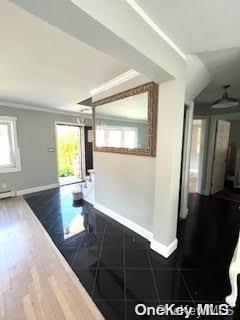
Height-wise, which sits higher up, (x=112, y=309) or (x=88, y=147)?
(x=88, y=147)

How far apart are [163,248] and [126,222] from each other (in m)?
0.79

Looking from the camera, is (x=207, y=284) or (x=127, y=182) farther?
(x=127, y=182)

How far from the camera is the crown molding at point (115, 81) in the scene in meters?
2.28

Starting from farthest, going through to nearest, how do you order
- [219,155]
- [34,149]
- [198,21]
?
[34,149]
[219,155]
[198,21]

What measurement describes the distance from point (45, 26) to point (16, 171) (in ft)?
12.1

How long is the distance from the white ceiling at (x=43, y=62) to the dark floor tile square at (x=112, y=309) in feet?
7.72

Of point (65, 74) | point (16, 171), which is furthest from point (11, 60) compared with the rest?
point (16, 171)

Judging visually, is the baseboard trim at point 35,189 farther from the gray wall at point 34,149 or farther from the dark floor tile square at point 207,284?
the dark floor tile square at point 207,284

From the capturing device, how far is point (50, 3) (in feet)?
2.55

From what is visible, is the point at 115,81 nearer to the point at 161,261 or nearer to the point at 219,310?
the point at 161,261

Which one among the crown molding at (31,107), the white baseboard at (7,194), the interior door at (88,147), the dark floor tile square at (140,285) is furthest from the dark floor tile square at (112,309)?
the interior door at (88,147)

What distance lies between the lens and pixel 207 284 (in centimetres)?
164

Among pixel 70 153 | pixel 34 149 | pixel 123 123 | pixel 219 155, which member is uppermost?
pixel 123 123

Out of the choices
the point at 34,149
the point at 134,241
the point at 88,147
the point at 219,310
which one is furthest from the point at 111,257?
the point at 88,147
